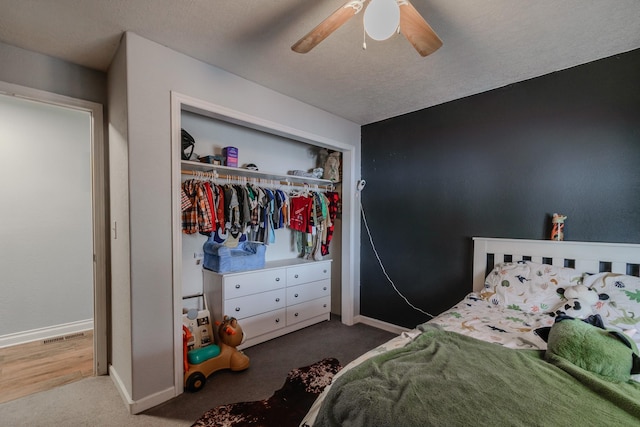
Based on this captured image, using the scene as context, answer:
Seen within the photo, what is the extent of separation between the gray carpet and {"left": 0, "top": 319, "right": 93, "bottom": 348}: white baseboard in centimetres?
121

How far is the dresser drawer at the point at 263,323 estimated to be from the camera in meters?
2.76

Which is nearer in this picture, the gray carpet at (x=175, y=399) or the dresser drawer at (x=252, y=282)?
the gray carpet at (x=175, y=399)

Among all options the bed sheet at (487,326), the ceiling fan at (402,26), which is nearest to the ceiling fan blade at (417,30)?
the ceiling fan at (402,26)

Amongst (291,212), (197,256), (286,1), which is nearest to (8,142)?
(197,256)

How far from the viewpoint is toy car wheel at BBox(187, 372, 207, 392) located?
6.78 feet

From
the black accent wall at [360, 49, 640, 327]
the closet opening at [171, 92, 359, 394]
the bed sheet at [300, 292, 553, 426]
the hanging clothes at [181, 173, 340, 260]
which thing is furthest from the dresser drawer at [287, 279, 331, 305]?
the bed sheet at [300, 292, 553, 426]

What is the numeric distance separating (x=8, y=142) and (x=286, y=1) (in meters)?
3.24

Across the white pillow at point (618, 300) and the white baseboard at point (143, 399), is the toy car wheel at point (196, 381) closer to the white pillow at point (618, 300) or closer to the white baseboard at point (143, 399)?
the white baseboard at point (143, 399)

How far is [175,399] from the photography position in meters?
1.99

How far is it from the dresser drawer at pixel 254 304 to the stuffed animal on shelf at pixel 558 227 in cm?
249

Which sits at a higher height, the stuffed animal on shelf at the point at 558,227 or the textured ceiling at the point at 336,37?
the textured ceiling at the point at 336,37

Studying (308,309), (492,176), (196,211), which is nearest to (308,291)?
(308,309)

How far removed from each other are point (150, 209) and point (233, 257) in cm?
98

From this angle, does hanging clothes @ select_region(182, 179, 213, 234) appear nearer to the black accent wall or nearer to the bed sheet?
the bed sheet
